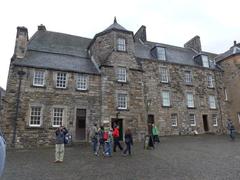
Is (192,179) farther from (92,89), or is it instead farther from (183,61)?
(183,61)

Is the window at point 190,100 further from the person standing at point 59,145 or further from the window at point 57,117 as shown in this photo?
the person standing at point 59,145

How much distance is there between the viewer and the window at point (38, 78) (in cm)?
1626

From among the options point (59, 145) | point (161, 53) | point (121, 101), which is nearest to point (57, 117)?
point (121, 101)

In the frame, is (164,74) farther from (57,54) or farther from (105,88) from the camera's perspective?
(57,54)

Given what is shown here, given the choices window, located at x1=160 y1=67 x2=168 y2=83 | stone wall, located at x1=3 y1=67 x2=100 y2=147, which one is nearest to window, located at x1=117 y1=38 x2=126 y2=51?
stone wall, located at x1=3 y1=67 x2=100 y2=147

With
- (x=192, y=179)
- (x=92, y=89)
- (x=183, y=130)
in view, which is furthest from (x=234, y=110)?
(x=192, y=179)

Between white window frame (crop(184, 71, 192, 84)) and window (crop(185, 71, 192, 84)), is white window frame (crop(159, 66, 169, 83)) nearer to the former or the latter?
white window frame (crop(184, 71, 192, 84))

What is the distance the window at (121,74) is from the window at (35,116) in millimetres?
7894

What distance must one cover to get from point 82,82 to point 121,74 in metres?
4.02

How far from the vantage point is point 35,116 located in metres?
15.5

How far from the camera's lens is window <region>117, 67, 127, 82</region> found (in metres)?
18.8

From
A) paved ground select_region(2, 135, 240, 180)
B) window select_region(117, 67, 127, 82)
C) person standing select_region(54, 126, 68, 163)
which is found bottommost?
paved ground select_region(2, 135, 240, 180)

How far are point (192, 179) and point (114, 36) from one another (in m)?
16.1

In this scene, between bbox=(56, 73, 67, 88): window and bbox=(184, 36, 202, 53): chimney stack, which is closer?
bbox=(56, 73, 67, 88): window
